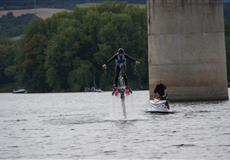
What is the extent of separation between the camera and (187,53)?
231 ft

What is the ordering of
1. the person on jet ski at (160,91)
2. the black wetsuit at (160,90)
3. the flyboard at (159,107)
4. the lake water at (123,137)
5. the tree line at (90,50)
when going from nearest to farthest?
the lake water at (123,137), the flyboard at (159,107), the person on jet ski at (160,91), the black wetsuit at (160,90), the tree line at (90,50)

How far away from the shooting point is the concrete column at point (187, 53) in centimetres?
7019

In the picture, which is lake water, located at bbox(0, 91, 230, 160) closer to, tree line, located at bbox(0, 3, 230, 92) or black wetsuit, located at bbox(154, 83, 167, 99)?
black wetsuit, located at bbox(154, 83, 167, 99)

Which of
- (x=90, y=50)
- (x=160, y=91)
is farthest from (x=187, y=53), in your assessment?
(x=90, y=50)

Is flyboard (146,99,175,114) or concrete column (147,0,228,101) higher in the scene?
concrete column (147,0,228,101)

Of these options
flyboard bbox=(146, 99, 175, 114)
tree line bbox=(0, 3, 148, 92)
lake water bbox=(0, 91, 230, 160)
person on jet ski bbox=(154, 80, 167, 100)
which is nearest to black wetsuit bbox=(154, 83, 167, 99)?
person on jet ski bbox=(154, 80, 167, 100)

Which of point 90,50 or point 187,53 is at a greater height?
point 187,53

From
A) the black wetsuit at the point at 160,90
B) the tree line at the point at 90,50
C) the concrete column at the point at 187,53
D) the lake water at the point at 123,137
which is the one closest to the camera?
the lake water at the point at 123,137

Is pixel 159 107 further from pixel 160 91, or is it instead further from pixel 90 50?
pixel 90 50

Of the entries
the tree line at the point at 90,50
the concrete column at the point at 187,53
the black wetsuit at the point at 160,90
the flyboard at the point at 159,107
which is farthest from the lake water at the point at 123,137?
the tree line at the point at 90,50

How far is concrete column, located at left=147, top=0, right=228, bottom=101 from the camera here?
7019cm

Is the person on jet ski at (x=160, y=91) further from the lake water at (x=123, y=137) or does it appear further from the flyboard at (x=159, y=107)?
the lake water at (x=123, y=137)

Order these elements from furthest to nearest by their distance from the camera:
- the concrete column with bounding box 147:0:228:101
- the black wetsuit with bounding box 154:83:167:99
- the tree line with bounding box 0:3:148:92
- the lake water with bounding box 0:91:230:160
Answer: the tree line with bounding box 0:3:148:92 → the concrete column with bounding box 147:0:228:101 → the black wetsuit with bounding box 154:83:167:99 → the lake water with bounding box 0:91:230:160

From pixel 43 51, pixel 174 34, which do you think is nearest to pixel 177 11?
pixel 174 34
